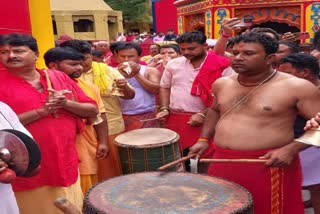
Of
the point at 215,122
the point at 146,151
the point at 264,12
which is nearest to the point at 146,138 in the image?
the point at 146,151

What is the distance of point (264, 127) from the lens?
8.67ft

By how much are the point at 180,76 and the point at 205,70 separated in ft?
0.92

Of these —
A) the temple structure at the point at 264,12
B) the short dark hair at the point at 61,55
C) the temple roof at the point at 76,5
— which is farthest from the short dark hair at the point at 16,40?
the temple roof at the point at 76,5

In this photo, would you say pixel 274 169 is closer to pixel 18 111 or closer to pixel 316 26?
pixel 18 111

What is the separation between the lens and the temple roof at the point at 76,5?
84.8 feet

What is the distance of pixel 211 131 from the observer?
3164mm

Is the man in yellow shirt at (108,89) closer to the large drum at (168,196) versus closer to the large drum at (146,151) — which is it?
the large drum at (146,151)

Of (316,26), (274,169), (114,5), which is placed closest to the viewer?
(274,169)

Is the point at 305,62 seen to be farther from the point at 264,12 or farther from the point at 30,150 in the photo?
the point at 264,12

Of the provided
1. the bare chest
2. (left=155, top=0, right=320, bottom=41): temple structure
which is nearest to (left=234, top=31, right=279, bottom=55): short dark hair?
the bare chest

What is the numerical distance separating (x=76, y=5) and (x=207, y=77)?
2376cm

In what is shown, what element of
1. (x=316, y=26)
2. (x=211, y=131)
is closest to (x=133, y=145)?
(x=211, y=131)

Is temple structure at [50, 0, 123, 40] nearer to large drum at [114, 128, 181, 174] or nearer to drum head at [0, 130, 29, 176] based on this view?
large drum at [114, 128, 181, 174]

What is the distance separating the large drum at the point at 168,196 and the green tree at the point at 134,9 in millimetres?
28979
